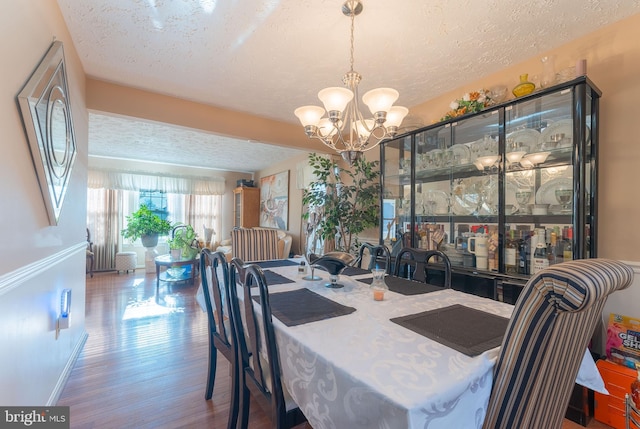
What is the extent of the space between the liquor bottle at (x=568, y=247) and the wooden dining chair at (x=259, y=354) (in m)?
1.83

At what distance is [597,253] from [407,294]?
1327mm

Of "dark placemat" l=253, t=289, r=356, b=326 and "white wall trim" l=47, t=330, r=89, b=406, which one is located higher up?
"dark placemat" l=253, t=289, r=356, b=326

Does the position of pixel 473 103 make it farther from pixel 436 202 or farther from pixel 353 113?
pixel 353 113

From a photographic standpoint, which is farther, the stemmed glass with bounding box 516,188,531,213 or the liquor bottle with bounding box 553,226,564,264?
the stemmed glass with bounding box 516,188,531,213

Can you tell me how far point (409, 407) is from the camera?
0.64 meters

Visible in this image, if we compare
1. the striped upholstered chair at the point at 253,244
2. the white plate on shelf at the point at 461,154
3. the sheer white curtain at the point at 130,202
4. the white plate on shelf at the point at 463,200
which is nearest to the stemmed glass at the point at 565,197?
the white plate on shelf at the point at 463,200

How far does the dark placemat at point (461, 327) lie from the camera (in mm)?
934

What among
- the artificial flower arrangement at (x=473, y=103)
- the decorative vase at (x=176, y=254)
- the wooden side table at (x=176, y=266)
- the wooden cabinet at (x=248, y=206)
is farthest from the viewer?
the wooden cabinet at (x=248, y=206)

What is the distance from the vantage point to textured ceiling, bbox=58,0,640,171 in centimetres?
166

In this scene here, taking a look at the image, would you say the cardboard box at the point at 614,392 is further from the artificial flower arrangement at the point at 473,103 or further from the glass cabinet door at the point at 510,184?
the artificial flower arrangement at the point at 473,103

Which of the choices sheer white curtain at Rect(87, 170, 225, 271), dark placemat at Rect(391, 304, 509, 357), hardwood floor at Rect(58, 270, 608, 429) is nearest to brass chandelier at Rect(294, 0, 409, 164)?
dark placemat at Rect(391, 304, 509, 357)

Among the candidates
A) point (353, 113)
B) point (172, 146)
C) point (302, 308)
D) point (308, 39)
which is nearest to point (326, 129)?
point (353, 113)

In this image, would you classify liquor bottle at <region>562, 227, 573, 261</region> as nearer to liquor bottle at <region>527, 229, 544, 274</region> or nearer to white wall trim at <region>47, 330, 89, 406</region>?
liquor bottle at <region>527, 229, 544, 274</region>

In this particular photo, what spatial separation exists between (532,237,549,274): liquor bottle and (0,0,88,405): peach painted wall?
2.75 m
